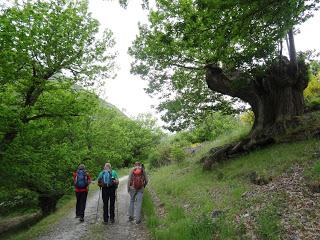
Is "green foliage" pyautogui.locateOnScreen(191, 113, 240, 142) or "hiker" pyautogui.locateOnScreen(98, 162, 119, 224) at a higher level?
"green foliage" pyautogui.locateOnScreen(191, 113, 240, 142)

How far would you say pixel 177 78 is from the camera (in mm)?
18812

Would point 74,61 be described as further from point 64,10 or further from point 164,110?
point 164,110

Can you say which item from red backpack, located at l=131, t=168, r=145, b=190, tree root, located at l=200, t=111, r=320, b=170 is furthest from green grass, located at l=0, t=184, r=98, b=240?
tree root, located at l=200, t=111, r=320, b=170

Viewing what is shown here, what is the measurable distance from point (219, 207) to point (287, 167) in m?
2.88

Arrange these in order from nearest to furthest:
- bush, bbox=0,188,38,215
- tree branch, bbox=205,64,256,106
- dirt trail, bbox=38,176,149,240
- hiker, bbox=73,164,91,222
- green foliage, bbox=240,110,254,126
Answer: dirt trail, bbox=38,176,149,240 < hiker, bbox=73,164,91,222 < tree branch, bbox=205,64,256,106 < bush, bbox=0,188,38,215 < green foliage, bbox=240,110,254,126

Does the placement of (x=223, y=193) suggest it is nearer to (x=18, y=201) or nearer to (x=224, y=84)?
(x=224, y=84)

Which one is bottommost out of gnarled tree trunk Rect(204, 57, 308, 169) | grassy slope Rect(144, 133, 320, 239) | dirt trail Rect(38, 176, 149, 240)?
dirt trail Rect(38, 176, 149, 240)

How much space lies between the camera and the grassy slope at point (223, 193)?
725cm

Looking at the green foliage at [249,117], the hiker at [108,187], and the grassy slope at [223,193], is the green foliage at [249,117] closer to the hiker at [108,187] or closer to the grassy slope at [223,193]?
the grassy slope at [223,193]

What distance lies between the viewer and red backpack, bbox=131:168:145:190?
37.8 feet

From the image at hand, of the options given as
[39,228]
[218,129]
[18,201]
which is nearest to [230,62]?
[39,228]

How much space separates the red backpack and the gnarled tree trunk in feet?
18.5

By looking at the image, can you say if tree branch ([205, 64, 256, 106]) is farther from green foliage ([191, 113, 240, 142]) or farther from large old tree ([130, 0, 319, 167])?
green foliage ([191, 113, 240, 142])

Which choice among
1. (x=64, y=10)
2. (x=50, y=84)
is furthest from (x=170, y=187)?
(x=64, y=10)
